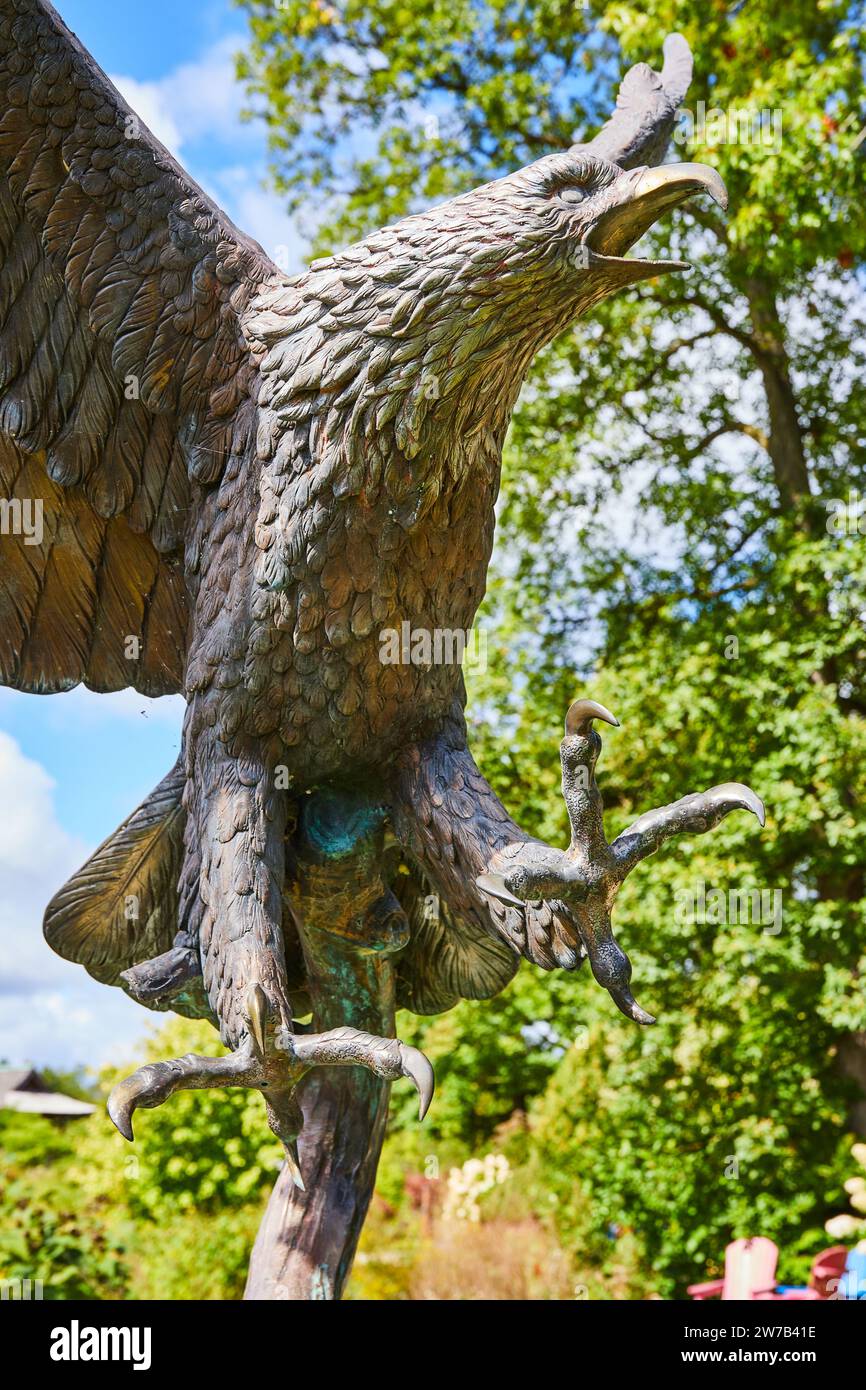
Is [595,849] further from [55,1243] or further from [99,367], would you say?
[55,1243]

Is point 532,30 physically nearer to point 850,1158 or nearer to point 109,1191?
point 850,1158

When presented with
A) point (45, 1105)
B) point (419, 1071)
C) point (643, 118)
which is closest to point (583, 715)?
point (419, 1071)

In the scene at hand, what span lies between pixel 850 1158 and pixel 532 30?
734cm

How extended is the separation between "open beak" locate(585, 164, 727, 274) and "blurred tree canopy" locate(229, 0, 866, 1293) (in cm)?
451

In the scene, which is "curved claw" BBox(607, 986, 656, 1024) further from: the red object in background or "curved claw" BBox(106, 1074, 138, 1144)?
the red object in background

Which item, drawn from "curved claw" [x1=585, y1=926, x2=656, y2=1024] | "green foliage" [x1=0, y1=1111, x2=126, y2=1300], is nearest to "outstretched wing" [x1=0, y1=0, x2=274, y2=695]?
"curved claw" [x1=585, y1=926, x2=656, y2=1024]

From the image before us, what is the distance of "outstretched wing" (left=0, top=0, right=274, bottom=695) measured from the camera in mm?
2303

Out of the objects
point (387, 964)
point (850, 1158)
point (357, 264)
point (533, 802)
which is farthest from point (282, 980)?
point (850, 1158)

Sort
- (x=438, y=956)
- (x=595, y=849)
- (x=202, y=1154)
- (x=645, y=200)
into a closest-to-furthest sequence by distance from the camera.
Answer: (x=595, y=849) < (x=645, y=200) < (x=438, y=956) < (x=202, y=1154)

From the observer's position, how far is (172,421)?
8.27ft

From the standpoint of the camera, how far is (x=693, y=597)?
7918 millimetres

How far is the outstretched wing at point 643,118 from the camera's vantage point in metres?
2.41

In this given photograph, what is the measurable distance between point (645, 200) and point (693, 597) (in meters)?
5.85

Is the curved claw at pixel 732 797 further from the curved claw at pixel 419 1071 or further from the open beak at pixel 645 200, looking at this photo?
the open beak at pixel 645 200
